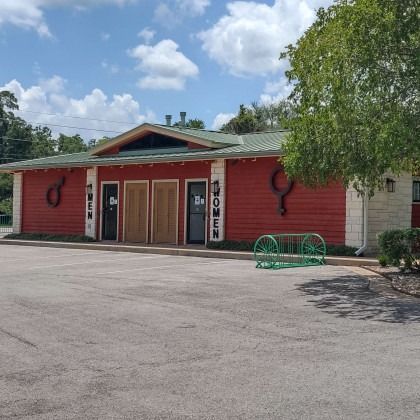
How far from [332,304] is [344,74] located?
3831mm

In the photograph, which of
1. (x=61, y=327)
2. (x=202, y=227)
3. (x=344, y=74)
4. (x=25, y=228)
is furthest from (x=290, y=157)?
(x=25, y=228)

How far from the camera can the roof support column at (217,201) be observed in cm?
2130

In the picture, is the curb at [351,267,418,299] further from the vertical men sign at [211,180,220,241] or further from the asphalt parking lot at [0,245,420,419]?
the vertical men sign at [211,180,220,241]

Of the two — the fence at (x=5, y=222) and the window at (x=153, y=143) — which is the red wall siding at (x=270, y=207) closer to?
the window at (x=153, y=143)

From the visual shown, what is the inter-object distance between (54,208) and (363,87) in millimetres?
18447

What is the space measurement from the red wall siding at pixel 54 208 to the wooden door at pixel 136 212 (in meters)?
2.32

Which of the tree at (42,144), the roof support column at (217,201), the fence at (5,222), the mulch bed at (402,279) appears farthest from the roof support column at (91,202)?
the tree at (42,144)

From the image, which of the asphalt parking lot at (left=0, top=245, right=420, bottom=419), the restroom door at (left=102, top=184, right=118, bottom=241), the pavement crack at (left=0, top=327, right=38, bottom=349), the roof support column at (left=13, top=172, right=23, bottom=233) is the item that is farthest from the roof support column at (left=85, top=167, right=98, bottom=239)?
the pavement crack at (left=0, top=327, right=38, bottom=349)

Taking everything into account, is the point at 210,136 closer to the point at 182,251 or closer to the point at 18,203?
the point at 182,251

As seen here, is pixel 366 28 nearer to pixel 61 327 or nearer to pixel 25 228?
pixel 61 327

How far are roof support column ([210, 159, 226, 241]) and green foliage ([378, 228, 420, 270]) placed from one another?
8.05 meters

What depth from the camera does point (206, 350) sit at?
6.74 m

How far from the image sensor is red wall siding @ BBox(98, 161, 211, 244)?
874 inches

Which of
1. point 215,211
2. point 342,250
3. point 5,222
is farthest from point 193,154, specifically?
point 5,222
